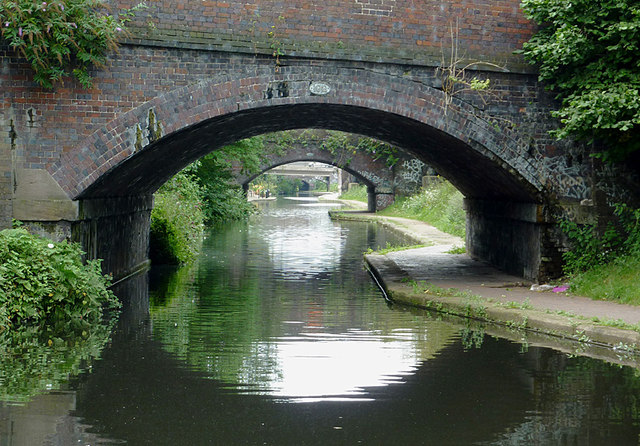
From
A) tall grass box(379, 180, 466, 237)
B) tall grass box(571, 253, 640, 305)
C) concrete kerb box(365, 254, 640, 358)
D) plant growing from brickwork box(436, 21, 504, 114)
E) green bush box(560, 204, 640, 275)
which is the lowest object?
concrete kerb box(365, 254, 640, 358)

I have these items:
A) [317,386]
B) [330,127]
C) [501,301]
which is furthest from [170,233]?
[317,386]

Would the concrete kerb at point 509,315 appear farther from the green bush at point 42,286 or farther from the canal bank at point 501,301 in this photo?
the green bush at point 42,286

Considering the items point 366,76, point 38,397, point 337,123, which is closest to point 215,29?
point 366,76

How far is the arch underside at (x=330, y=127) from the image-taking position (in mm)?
11906

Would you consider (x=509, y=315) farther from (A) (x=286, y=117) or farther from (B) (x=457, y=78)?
(A) (x=286, y=117)

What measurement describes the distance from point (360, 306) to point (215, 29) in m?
4.49

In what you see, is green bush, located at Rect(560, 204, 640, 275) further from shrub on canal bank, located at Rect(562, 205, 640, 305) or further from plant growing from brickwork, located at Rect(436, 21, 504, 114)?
plant growing from brickwork, located at Rect(436, 21, 504, 114)

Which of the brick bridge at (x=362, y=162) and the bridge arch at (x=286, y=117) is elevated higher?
the brick bridge at (x=362, y=162)

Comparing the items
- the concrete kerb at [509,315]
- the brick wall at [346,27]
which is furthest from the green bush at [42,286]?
the concrete kerb at [509,315]

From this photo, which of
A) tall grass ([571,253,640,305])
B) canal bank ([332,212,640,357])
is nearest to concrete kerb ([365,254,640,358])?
canal bank ([332,212,640,357])

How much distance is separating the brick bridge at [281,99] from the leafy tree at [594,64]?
0.53m

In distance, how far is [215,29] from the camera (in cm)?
1129

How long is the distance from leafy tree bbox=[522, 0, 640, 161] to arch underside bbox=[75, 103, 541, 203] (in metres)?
1.33

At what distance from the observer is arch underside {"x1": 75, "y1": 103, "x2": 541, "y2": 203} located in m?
11.9
